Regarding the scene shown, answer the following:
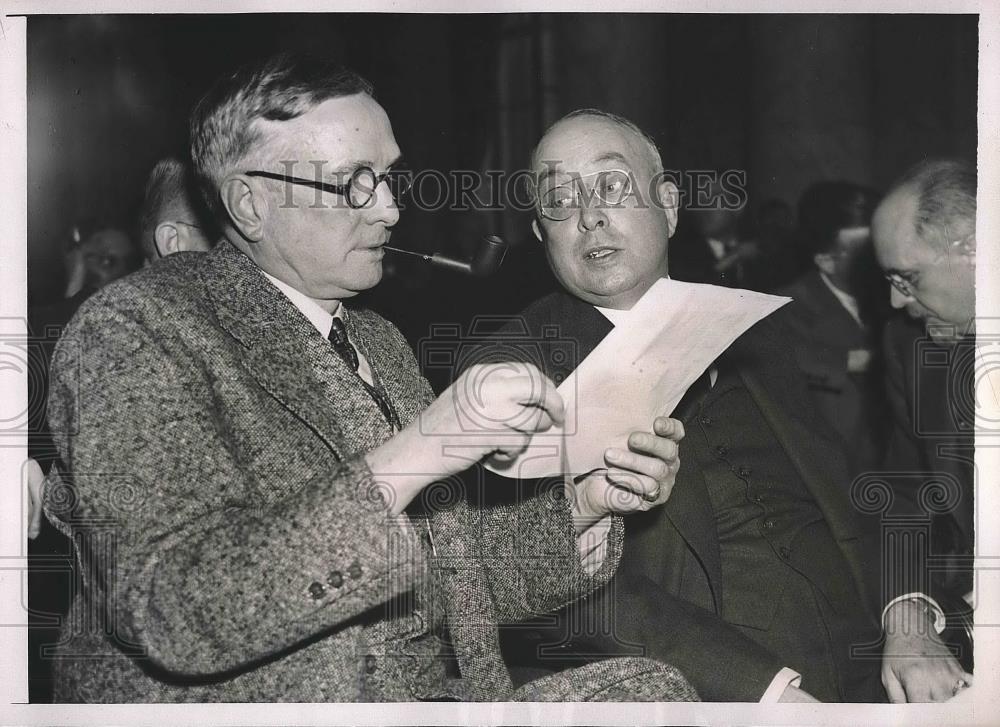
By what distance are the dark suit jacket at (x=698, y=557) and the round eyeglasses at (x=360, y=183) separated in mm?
396

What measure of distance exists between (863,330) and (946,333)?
199 mm

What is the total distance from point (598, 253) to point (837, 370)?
632 mm

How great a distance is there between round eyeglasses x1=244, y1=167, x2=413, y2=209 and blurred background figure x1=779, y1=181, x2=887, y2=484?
90 cm

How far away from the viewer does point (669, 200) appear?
2.13 meters

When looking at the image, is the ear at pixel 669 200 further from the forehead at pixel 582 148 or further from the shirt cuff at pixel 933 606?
the shirt cuff at pixel 933 606

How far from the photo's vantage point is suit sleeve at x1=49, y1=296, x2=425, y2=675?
5.35 ft

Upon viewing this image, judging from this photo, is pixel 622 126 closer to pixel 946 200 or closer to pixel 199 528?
pixel 946 200

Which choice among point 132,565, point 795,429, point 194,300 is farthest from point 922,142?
point 132,565

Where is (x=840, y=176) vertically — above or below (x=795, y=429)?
above

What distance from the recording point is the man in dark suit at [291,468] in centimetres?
165

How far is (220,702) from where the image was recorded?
187cm

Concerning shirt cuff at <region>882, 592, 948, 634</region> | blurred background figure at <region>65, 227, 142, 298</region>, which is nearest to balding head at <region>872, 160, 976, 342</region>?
shirt cuff at <region>882, 592, 948, 634</region>

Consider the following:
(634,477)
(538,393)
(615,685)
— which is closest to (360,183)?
(538,393)

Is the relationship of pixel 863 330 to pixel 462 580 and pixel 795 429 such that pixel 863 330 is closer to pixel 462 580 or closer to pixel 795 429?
pixel 795 429
